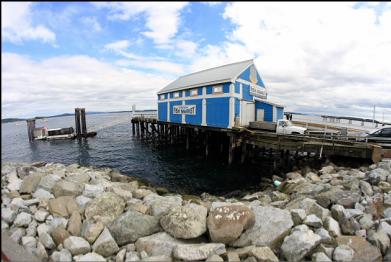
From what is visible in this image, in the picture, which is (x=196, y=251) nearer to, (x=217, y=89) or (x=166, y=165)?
(x=166, y=165)

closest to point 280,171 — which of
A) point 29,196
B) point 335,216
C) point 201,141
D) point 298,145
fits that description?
point 298,145

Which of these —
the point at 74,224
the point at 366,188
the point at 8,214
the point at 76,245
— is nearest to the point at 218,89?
the point at 366,188

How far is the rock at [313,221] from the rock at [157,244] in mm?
2960

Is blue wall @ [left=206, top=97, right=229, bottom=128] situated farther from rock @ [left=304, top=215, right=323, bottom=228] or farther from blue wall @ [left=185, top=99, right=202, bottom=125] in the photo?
rock @ [left=304, top=215, right=323, bottom=228]

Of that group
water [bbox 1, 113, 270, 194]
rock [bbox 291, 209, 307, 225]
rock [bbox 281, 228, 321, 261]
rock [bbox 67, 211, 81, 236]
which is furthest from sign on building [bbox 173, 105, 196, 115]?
rock [bbox 281, 228, 321, 261]

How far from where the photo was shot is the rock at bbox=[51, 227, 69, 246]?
4.90 m

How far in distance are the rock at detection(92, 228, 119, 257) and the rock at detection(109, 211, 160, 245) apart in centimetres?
31

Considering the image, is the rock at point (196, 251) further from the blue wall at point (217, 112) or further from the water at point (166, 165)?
the blue wall at point (217, 112)

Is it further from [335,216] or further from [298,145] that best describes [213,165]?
[335,216]

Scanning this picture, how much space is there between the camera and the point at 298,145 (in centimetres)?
1422

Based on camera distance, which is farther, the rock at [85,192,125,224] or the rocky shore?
the rock at [85,192,125,224]

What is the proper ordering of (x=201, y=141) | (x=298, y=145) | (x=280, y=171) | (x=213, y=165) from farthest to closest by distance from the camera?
(x=201, y=141) < (x=213, y=165) < (x=280, y=171) < (x=298, y=145)

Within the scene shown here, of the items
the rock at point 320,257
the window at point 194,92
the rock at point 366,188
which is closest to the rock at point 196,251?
the rock at point 320,257

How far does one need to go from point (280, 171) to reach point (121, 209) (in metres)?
12.9
